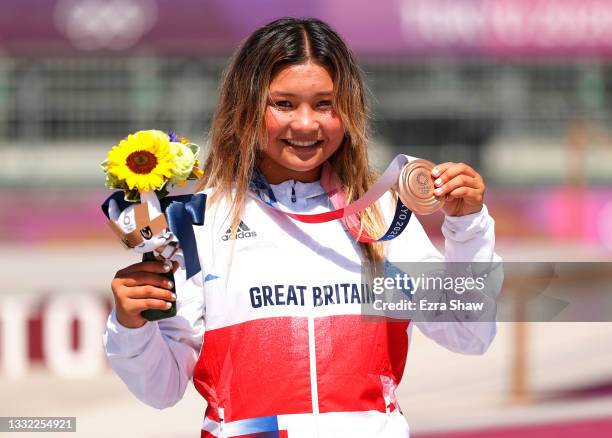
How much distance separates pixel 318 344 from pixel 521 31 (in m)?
12.6

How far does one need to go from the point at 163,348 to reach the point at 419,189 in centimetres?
55

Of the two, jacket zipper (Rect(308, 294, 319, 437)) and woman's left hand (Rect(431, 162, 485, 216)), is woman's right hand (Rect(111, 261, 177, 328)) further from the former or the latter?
woman's left hand (Rect(431, 162, 485, 216))

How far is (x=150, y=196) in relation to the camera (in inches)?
72.3

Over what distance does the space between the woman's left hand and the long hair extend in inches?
7.1

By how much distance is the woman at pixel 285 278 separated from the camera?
1.88 meters

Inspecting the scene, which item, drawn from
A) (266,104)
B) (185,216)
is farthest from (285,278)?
(266,104)

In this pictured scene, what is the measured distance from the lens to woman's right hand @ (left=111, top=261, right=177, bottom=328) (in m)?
1.81

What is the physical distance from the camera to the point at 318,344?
1.91m

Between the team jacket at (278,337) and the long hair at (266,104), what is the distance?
0.06m

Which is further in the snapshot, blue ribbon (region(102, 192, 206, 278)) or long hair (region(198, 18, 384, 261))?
long hair (region(198, 18, 384, 261))

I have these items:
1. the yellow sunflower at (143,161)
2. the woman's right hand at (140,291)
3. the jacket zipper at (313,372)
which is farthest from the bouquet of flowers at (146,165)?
the jacket zipper at (313,372)

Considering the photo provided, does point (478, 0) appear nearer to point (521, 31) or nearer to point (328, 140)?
point (521, 31)

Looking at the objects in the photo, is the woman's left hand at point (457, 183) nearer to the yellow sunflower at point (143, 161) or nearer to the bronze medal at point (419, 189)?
the bronze medal at point (419, 189)

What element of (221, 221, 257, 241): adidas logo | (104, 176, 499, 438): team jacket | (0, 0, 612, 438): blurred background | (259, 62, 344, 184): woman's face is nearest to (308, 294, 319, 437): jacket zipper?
(104, 176, 499, 438): team jacket
